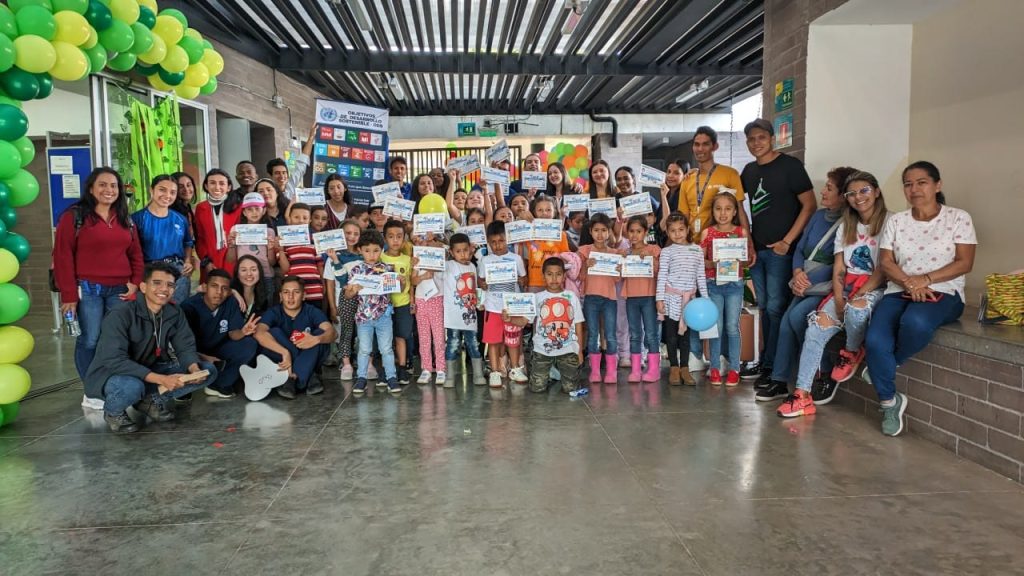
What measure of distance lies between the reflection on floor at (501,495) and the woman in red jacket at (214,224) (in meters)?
1.44

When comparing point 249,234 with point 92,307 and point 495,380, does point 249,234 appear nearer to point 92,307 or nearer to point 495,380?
point 92,307

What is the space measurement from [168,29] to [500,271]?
11.5 ft

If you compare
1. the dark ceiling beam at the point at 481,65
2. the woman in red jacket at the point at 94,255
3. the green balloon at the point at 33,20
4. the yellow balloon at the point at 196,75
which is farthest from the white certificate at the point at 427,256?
the dark ceiling beam at the point at 481,65

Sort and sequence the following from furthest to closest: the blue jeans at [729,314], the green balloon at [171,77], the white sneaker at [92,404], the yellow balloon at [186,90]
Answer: the yellow balloon at [186,90], the green balloon at [171,77], the blue jeans at [729,314], the white sneaker at [92,404]

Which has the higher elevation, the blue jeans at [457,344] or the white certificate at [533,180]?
the white certificate at [533,180]

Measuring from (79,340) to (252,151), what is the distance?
603 centimetres

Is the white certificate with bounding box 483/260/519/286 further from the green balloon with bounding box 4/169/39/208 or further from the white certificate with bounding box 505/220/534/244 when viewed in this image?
the green balloon with bounding box 4/169/39/208

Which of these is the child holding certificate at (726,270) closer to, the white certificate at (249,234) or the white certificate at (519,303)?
the white certificate at (519,303)

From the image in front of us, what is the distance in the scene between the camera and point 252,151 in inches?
379

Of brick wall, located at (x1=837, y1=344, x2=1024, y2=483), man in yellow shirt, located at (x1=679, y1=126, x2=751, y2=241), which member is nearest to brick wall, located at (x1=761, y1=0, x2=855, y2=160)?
man in yellow shirt, located at (x1=679, y1=126, x2=751, y2=241)

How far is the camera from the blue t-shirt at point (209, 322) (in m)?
4.58

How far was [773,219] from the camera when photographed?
14.9 feet

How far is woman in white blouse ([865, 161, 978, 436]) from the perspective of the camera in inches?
133

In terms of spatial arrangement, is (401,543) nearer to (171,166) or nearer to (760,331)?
(760,331)
